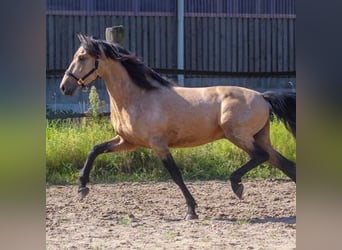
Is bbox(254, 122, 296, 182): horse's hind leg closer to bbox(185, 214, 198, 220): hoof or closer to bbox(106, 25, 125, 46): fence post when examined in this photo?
bbox(185, 214, 198, 220): hoof

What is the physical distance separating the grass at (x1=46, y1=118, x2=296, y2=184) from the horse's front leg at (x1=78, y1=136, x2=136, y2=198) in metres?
1.29

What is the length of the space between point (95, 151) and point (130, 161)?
5.58 feet

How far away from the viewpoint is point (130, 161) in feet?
28.8

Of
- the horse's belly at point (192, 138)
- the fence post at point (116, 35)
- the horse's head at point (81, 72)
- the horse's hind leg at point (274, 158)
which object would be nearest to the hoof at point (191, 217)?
the horse's belly at point (192, 138)

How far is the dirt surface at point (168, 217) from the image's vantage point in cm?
538

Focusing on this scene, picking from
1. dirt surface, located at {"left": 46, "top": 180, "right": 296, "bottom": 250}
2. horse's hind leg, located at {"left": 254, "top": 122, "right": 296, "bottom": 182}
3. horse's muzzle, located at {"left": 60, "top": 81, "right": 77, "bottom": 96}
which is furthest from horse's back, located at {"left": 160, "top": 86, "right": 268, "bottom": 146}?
horse's muzzle, located at {"left": 60, "top": 81, "right": 77, "bottom": 96}

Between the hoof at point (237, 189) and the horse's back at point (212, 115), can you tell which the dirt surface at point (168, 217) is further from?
the horse's back at point (212, 115)
